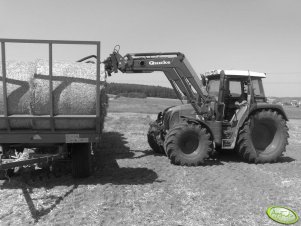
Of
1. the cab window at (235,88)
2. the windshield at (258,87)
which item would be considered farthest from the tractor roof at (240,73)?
the cab window at (235,88)

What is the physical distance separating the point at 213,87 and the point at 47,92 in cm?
501

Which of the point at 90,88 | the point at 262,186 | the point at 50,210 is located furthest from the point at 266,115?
the point at 50,210

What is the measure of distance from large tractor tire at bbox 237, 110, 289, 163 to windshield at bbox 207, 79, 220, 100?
125 centimetres

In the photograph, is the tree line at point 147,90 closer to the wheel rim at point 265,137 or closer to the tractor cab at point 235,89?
the tractor cab at point 235,89

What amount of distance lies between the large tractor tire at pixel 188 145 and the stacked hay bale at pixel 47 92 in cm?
245

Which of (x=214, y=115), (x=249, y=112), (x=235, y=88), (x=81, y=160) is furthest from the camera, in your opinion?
(x=235, y=88)

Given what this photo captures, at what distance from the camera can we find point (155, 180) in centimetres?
654

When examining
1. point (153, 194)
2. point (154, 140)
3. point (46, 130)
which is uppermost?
point (46, 130)

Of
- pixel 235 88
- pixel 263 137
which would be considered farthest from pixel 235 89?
pixel 263 137

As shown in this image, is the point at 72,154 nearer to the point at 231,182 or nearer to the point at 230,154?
the point at 231,182

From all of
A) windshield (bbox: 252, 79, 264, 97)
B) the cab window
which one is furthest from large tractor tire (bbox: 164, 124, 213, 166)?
windshield (bbox: 252, 79, 264, 97)

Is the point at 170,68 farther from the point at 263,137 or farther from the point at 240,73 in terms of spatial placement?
the point at 263,137

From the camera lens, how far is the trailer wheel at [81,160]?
6301mm

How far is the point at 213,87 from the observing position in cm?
907
